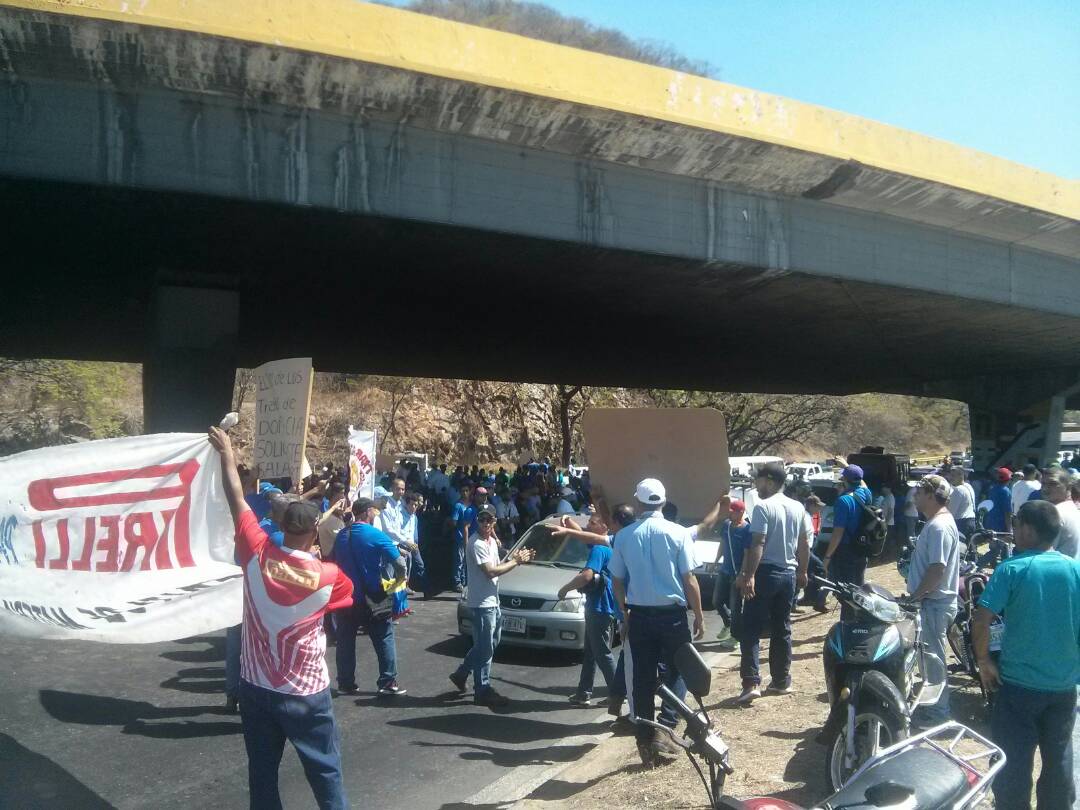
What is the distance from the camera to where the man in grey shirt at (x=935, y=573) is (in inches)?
268

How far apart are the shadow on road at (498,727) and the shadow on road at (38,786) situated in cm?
240

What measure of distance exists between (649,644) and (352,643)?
3.41m

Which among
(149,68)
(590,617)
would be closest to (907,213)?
(590,617)

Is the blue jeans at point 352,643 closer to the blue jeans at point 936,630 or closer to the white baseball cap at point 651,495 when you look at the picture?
the white baseball cap at point 651,495

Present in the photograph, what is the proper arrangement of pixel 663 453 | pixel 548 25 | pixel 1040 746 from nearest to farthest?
pixel 1040 746 → pixel 663 453 → pixel 548 25

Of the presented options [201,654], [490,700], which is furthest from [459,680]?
[201,654]

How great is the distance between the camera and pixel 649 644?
6277mm

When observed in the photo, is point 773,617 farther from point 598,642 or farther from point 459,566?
point 459,566

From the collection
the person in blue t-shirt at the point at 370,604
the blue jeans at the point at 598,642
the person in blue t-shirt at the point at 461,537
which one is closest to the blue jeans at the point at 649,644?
the blue jeans at the point at 598,642

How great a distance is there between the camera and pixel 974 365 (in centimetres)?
2730

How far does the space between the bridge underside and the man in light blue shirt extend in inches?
241

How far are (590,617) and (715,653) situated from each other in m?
2.71

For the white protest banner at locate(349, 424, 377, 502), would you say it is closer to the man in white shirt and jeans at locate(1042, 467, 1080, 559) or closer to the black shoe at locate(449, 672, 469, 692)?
the black shoe at locate(449, 672, 469, 692)

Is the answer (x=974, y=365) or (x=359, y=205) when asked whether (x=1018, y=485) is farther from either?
(x=974, y=365)
